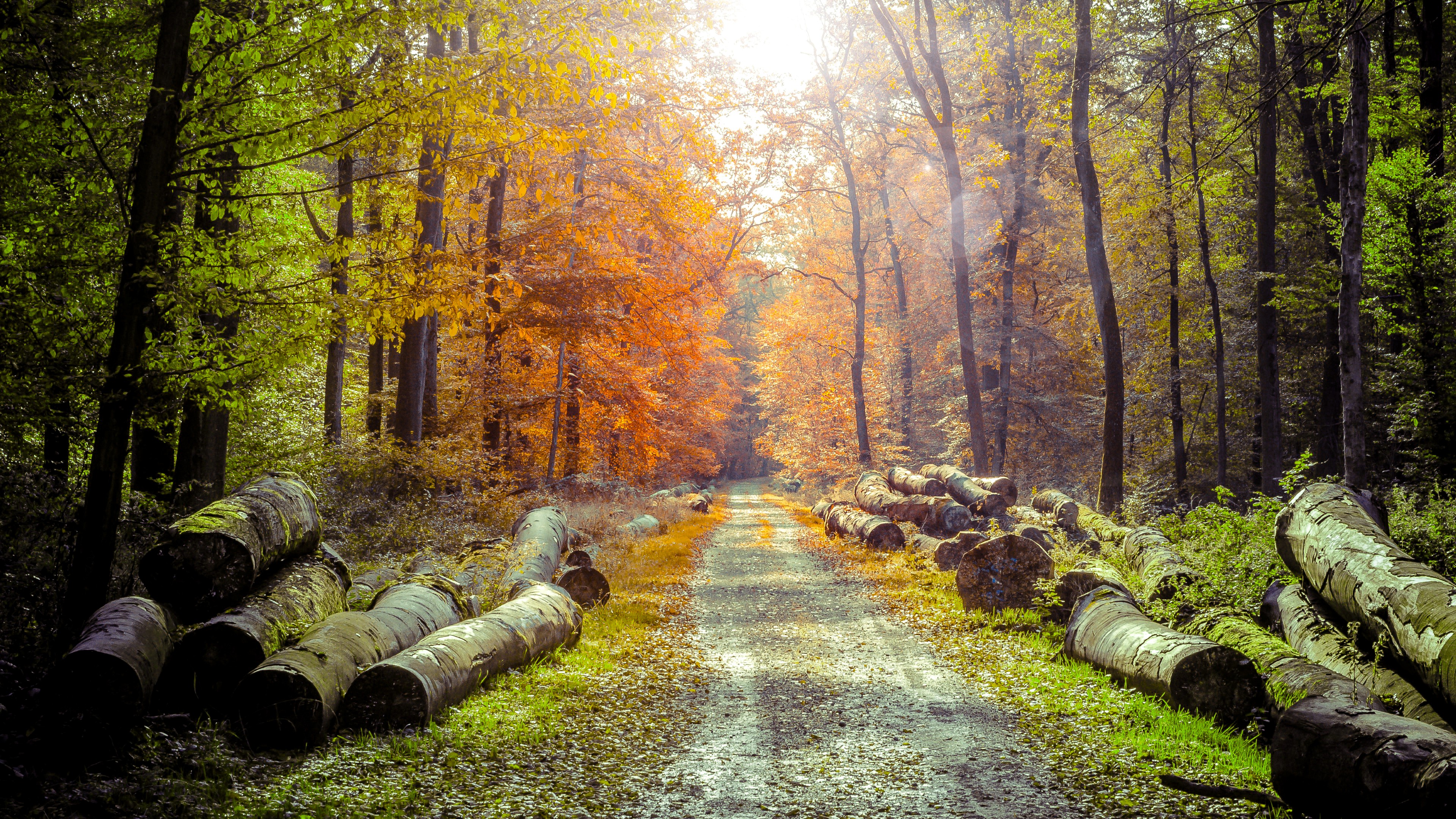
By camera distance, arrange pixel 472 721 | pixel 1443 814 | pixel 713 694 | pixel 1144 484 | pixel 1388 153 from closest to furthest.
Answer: pixel 1443 814
pixel 472 721
pixel 713 694
pixel 1388 153
pixel 1144 484

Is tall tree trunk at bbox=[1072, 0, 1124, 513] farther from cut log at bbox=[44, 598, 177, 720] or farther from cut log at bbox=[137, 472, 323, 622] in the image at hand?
cut log at bbox=[44, 598, 177, 720]

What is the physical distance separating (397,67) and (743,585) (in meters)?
8.74

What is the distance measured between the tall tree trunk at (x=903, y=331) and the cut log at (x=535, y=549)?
21.8m

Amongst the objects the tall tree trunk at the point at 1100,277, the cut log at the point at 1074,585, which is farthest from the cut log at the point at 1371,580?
the tall tree trunk at the point at 1100,277

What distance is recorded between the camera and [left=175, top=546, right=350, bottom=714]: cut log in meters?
5.50

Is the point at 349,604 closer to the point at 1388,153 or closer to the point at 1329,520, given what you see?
the point at 1329,520

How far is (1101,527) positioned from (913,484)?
19.0 feet

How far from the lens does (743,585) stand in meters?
12.7

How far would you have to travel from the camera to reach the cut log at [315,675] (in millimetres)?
5094

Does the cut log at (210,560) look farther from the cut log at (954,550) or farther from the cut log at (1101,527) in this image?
the cut log at (1101,527)

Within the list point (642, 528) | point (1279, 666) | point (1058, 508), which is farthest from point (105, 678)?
point (642, 528)

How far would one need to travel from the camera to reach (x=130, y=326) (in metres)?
5.93

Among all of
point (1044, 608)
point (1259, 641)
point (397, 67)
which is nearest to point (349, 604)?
point (397, 67)

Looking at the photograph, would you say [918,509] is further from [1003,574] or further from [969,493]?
[1003,574]
